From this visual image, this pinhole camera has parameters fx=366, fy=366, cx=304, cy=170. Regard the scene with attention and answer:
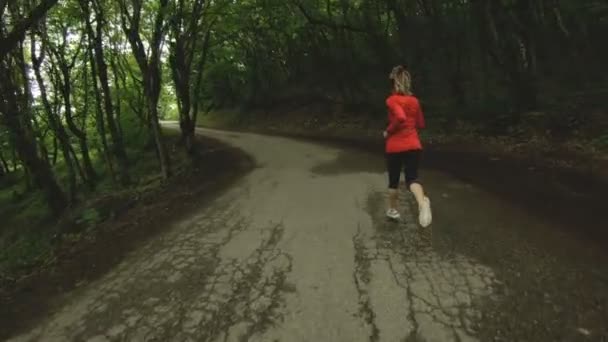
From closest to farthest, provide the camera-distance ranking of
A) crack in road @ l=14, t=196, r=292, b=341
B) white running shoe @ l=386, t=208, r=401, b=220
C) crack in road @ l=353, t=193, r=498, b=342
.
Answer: crack in road @ l=353, t=193, r=498, b=342 < crack in road @ l=14, t=196, r=292, b=341 < white running shoe @ l=386, t=208, r=401, b=220

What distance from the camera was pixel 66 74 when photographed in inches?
507

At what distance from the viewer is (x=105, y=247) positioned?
5.71 metres

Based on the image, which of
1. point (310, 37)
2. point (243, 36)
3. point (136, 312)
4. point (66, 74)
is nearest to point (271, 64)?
point (243, 36)

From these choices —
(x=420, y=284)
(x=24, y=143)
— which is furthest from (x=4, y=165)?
(x=420, y=284)

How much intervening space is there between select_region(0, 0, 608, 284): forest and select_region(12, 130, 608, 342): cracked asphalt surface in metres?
3.39

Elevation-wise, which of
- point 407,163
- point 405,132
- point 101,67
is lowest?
point 407,163

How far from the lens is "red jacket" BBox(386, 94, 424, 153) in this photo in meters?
4.65

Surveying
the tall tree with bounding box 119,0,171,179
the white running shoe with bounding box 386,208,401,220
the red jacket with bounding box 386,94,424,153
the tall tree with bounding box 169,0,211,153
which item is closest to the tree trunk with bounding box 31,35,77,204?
the tall tree with bounding box 119,0,171,179

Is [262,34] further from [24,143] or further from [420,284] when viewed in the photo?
[420,284]

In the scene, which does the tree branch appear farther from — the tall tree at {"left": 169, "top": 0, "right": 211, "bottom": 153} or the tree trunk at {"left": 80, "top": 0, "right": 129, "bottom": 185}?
the tall tree at {"left": 169, "top": 0, "right": 211, "bottom": 153}

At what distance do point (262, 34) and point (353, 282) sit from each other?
875 inches

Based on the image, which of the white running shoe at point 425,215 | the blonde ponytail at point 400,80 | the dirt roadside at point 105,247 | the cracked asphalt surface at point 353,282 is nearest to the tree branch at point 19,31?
the dirt roadside at point 105,247

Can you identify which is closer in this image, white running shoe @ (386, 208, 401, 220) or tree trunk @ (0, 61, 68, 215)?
white running shoe @ (386, 208, 401, 220)

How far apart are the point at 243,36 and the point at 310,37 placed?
5.56 metres
